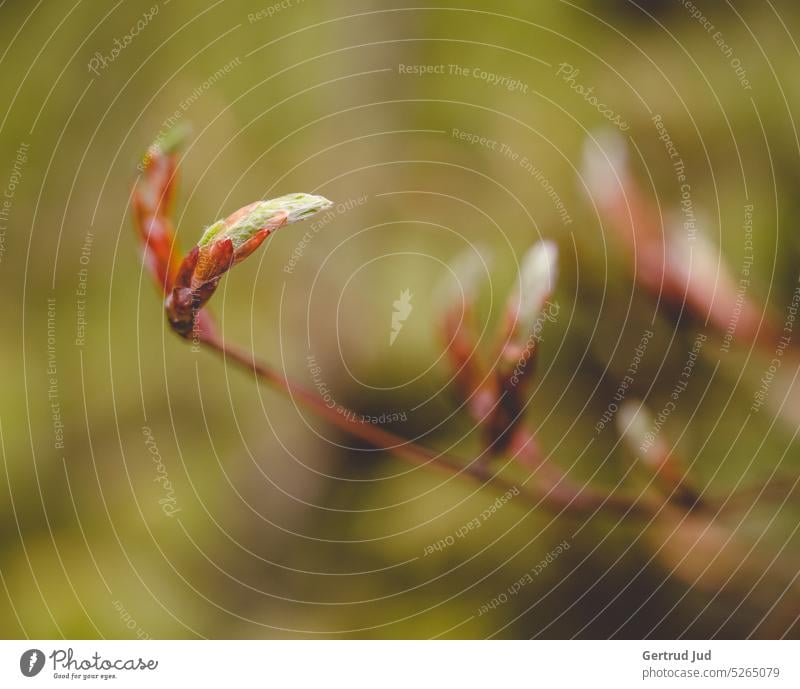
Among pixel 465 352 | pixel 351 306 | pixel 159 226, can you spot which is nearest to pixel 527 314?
pixel 465 352

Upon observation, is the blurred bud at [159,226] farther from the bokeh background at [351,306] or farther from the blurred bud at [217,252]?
the bokeh background at [351,306]

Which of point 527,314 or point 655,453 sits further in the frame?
point 655,453

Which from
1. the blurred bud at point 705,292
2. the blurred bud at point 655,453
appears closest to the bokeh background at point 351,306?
the blurred bud at point 655,453

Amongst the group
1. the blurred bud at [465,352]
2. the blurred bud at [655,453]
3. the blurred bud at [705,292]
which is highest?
the blurred bud at [705,292]

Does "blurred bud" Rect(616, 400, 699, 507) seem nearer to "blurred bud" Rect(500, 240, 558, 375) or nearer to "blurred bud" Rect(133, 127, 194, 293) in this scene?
"blurred bud" Rect(500, 240, 558, 375)

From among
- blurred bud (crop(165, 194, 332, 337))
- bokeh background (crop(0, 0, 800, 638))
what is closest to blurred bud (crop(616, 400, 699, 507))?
bokeh background (crop(0, 0, 800, 638))

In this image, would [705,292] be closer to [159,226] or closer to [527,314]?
[527,314]
